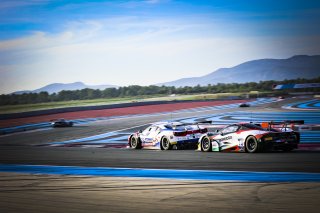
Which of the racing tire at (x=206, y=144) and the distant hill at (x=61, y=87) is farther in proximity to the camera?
the distant hill at (x=61, y=87)

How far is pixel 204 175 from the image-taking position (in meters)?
10.5

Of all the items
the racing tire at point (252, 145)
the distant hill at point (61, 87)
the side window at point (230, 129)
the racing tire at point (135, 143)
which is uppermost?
the distant hill at point (61, 87)

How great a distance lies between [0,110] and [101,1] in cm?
1185

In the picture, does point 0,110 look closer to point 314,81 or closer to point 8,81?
point 8,81

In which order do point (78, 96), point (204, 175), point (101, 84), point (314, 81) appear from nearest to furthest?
1. point (204, 175)
2. point (314, 81)
3. point (101, 84)
4. point (78, 96)

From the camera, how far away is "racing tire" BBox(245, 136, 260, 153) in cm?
1520

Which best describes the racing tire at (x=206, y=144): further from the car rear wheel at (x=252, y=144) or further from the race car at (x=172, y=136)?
the car rear wheel at (x=252, y=144)

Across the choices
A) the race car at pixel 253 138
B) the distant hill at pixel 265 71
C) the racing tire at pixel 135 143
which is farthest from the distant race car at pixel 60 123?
the race car at pixel 253 138

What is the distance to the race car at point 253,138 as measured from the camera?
15.1 meters

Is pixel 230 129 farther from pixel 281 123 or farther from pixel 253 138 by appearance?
pixel 281 123

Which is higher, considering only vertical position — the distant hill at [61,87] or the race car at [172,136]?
the distant hill at [61,87]

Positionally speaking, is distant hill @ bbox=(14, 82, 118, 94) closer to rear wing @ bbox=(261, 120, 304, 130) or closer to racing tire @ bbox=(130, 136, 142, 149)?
racing tire @ bbox=(130, 136, 142, 149)

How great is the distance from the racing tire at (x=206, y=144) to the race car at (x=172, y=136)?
1180mm

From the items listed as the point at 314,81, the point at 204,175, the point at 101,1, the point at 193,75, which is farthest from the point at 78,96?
the point at 204,175
